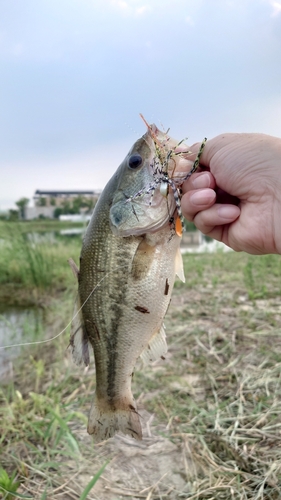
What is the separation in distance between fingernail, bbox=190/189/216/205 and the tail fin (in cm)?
105

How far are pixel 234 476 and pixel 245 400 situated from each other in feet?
2.48

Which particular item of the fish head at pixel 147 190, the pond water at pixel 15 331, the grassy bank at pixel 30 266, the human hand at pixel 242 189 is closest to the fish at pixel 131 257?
the fish head at pixel 147 190

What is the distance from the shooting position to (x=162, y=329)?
1985mm

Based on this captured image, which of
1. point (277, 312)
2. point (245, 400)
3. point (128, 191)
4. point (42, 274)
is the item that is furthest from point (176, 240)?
point (42, 274)

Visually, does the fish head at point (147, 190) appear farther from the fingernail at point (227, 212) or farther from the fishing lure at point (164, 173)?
the fingernail at point (227, 212)

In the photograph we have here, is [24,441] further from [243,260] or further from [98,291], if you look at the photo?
[243,260]

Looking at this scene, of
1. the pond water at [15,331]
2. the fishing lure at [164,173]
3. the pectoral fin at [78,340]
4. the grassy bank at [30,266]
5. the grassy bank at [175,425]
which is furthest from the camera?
the grassy bank at [30,266]

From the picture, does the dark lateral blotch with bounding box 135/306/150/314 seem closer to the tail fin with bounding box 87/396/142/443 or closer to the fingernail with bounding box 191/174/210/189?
the tail fin with bounding box 87/396/142/443

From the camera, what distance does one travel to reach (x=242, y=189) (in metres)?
1.94

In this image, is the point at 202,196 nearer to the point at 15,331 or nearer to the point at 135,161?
the point at 135,161

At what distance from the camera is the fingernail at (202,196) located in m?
→ 1.85

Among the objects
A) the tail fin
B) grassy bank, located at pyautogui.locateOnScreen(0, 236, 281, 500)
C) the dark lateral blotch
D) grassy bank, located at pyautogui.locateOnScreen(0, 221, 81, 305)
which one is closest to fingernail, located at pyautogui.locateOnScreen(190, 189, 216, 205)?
the dark lateral blotch

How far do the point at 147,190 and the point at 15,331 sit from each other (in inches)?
146

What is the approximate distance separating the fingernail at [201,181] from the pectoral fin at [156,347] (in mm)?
710
